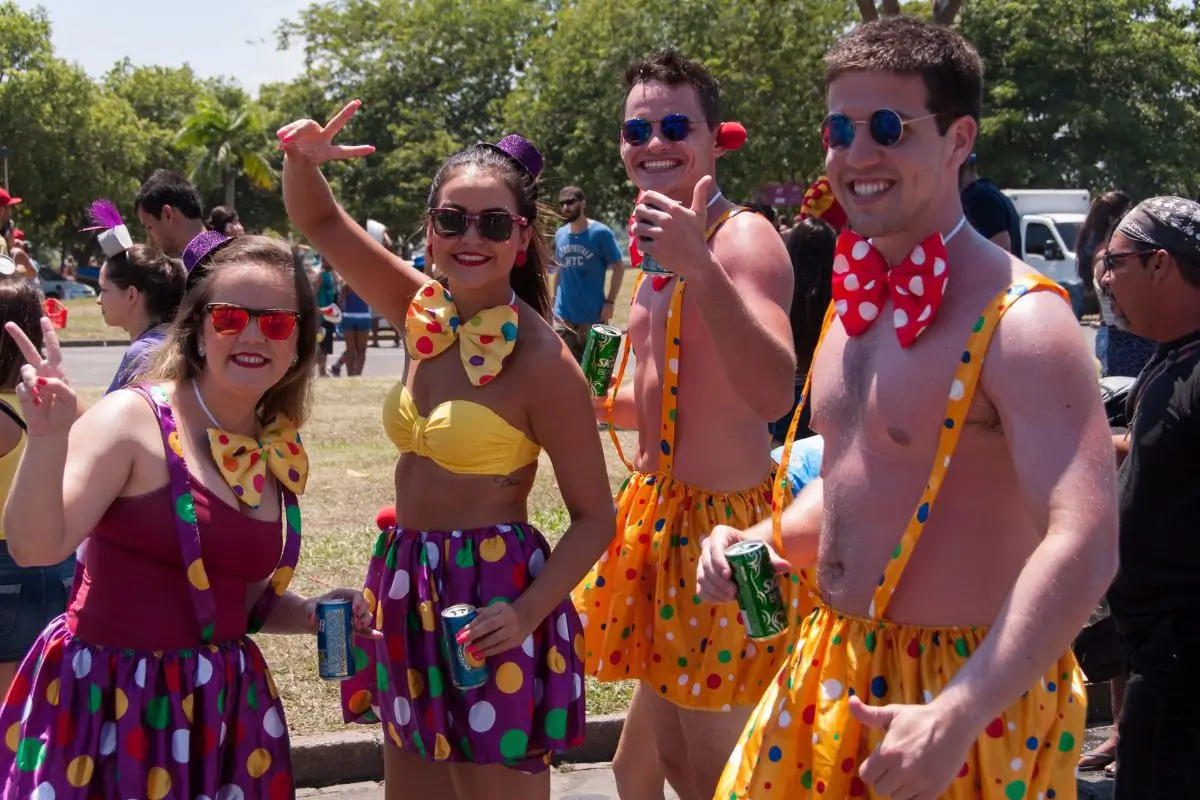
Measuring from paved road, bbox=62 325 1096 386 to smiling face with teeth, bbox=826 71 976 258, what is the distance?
13.8m

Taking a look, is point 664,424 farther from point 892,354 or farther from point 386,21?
point 386,21

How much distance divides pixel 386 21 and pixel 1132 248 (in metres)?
49.5

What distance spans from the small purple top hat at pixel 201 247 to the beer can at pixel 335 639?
2.86 ft

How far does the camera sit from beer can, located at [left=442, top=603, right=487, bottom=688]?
297 centimetres

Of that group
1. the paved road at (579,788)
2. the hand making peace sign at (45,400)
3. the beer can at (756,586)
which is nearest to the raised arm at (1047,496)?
the beer can at (756,586)

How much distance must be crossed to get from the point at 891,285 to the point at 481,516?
1.23m

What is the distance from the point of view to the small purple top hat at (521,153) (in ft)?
11.1

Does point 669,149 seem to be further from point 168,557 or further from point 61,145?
point 61,145

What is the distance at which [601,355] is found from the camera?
3.83 m

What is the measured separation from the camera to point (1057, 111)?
3762 centimetres

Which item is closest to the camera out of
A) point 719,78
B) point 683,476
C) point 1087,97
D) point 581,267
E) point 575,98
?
Answer: point 683,476

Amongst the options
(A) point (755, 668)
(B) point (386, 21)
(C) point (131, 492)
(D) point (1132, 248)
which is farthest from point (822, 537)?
(B) point (386, 21)

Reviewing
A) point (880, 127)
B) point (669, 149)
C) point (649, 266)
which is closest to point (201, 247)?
point (649, 266)

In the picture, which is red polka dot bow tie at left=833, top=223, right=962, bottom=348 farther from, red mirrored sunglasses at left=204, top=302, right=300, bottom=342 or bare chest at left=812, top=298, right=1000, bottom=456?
red mirrored sunglasses at left=204, top=302, right=300, bottom=342
